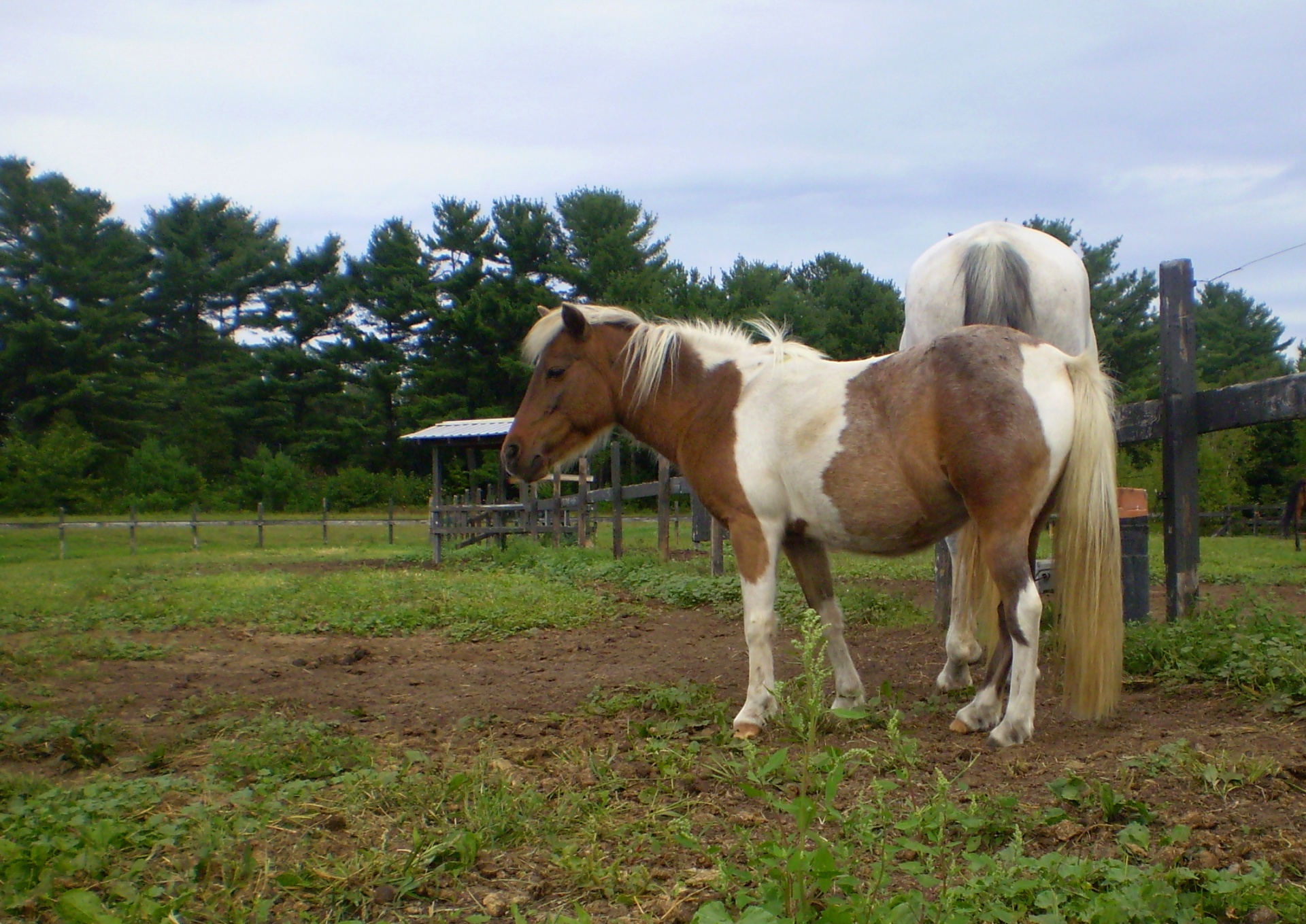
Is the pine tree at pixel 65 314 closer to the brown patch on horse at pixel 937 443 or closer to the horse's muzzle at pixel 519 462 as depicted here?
the horse's muzzle at pixel 519 462

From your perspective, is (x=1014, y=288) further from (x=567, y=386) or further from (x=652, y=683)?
(x=652, y=683)

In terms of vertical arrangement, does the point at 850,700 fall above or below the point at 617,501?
below

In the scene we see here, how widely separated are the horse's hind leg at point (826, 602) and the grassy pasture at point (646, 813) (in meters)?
0.15

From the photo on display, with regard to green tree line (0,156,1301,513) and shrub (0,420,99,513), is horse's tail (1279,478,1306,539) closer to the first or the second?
green tree line (0,156,1301,513)

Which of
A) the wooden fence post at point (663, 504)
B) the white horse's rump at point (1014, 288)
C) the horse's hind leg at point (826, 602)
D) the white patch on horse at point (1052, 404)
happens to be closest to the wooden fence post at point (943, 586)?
the white horse's rump at point (1014, 288)

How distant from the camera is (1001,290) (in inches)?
188

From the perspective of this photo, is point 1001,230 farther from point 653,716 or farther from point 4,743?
point 4,743

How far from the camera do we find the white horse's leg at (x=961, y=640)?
457 cm

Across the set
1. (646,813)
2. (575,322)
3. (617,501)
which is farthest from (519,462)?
(617,501)

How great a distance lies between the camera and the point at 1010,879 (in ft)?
6.73

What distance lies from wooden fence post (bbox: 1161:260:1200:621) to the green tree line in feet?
82.7

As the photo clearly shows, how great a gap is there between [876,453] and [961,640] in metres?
1.41

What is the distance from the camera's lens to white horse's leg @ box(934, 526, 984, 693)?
4.57 metres

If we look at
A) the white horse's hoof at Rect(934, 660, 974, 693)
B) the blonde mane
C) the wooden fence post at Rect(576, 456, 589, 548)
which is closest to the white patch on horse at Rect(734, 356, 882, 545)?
the blonde mane
